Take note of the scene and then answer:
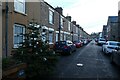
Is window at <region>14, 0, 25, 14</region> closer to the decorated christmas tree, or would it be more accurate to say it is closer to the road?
the road

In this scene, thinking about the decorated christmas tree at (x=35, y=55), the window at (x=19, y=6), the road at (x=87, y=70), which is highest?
the window at (x=19, y=6)

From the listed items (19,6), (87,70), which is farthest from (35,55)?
(19,6)

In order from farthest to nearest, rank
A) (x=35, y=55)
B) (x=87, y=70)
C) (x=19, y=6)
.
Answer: (x=19, y=6)
(x=87, y=70)
(x=35, y=55)

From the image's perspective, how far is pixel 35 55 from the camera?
1087 centimetres

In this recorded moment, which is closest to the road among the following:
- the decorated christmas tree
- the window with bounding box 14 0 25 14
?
the decorated christmas tree

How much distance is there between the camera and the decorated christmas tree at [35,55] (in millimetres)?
10359

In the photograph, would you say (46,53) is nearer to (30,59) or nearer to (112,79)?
(30,59)

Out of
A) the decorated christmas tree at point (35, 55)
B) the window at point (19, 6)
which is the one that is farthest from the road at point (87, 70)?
the window at point (19, 6)

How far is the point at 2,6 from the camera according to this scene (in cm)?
1423

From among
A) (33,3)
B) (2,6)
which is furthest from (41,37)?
(33,3)

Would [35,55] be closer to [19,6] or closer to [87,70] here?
[87,70]

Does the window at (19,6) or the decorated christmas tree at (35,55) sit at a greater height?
the window at (19,6)

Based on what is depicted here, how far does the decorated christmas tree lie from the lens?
10.4 m

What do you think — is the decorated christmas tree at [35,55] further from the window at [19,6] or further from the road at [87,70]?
the window at [19,6]
